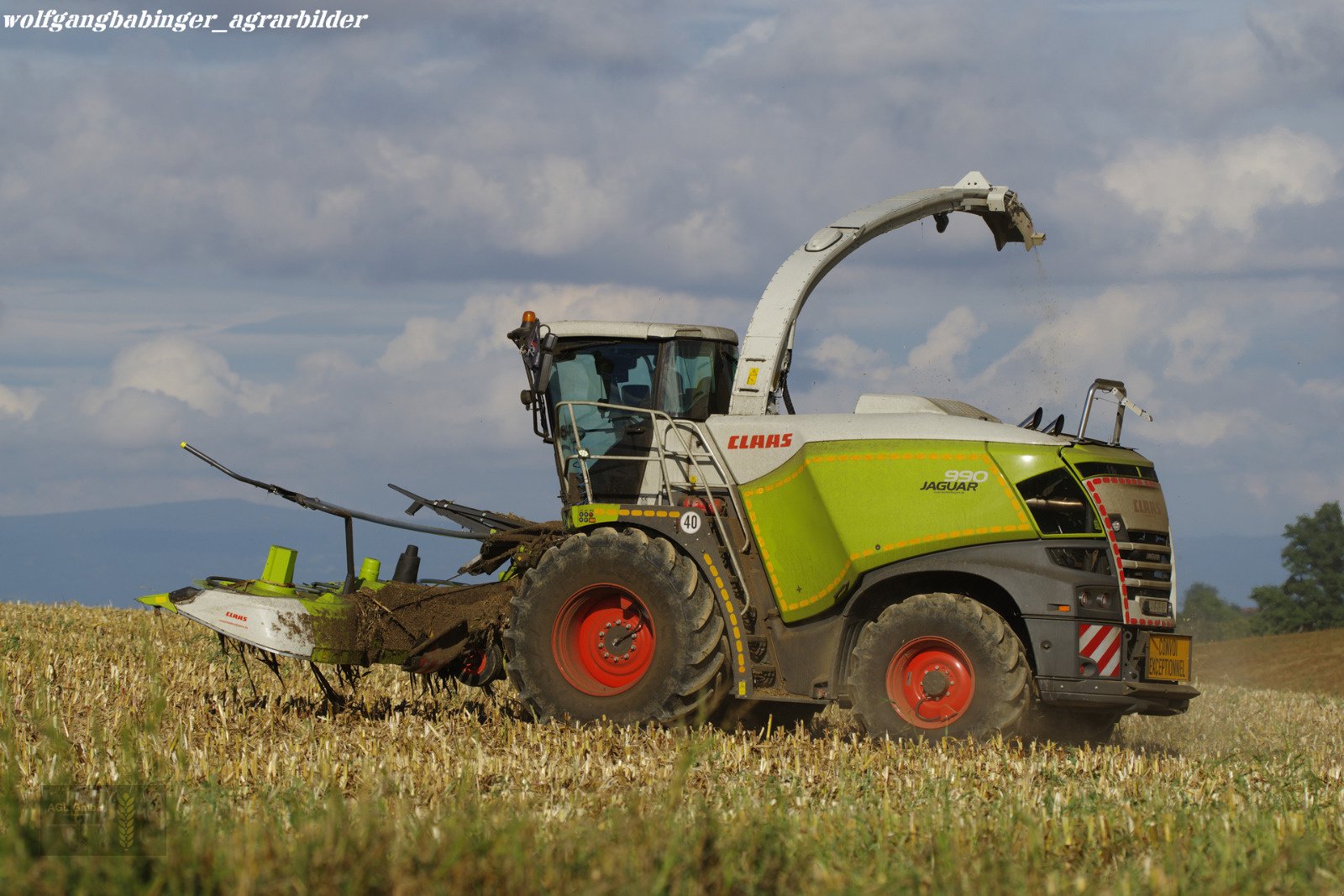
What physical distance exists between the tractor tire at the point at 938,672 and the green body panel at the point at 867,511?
14.4 inches

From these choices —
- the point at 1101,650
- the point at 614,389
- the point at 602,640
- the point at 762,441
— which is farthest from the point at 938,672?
the point at 614,389

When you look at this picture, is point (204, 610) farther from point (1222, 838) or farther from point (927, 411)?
point (1222, 838)

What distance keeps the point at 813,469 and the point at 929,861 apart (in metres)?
3.99

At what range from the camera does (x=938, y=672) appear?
820cm

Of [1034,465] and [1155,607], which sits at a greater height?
[1034,465]

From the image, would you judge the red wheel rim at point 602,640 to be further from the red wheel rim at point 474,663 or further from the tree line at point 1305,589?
the tree line at point 1305,589

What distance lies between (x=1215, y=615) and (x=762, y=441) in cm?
5229

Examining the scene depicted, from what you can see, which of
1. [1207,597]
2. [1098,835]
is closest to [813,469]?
[1098,835]

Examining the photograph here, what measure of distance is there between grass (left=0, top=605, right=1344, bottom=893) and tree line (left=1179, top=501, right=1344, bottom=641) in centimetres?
4063

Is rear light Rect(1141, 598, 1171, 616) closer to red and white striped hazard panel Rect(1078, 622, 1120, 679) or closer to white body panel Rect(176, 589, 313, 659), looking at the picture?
red and white striped hazard panel Rect(1078, 622, 1120, 679)

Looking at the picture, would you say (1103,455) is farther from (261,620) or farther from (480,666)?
(261,620)

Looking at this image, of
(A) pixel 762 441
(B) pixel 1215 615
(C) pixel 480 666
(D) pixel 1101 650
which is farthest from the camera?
(B) pixel 1215 615

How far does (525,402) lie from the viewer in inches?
381

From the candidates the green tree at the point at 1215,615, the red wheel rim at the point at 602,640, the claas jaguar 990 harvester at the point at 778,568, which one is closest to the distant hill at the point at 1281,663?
the green tree at the point at 1215,615
